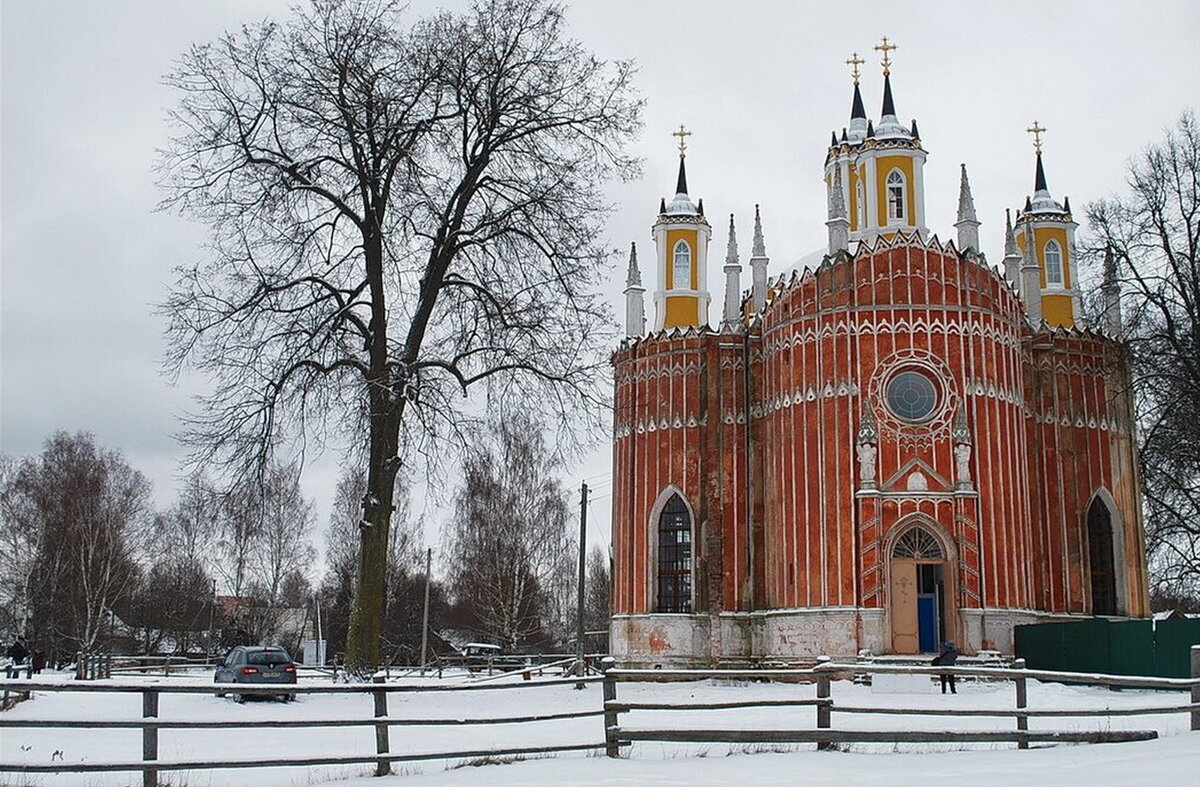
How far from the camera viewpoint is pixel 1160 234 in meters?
30.8

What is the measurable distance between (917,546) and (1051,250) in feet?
43.2

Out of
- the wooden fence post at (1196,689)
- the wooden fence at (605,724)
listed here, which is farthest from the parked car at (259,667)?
the wooden fence post at (1196,689)

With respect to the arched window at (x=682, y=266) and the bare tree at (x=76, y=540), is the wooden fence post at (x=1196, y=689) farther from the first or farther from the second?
the bare tree at (x=76, y=540)

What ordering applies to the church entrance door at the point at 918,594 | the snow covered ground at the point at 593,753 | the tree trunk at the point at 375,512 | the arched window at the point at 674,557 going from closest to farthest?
the snow covered ground at the point at 593,753, the tree trunk at the point at 375,512, the church entrance door at the point at 918,594, the arched window at the point at 674,557

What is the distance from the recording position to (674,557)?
36.4 metres

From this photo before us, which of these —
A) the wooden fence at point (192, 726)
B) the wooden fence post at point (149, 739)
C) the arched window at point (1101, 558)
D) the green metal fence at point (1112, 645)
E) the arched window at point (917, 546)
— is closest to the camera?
the wooden fence at point (192, 726)

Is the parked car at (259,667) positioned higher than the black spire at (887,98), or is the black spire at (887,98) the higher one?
A: the black spire at (887,98)

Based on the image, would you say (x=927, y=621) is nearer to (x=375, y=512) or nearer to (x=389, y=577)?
(x=375, y=512)

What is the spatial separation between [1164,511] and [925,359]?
29.3ft

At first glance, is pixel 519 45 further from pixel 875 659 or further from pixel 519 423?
pixel 875 659

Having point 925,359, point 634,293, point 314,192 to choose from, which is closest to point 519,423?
point 314,192

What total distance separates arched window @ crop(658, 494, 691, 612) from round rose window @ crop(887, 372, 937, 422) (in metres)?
6.95

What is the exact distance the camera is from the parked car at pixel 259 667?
85.9ft

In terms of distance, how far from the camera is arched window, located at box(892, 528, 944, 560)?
104 ft
